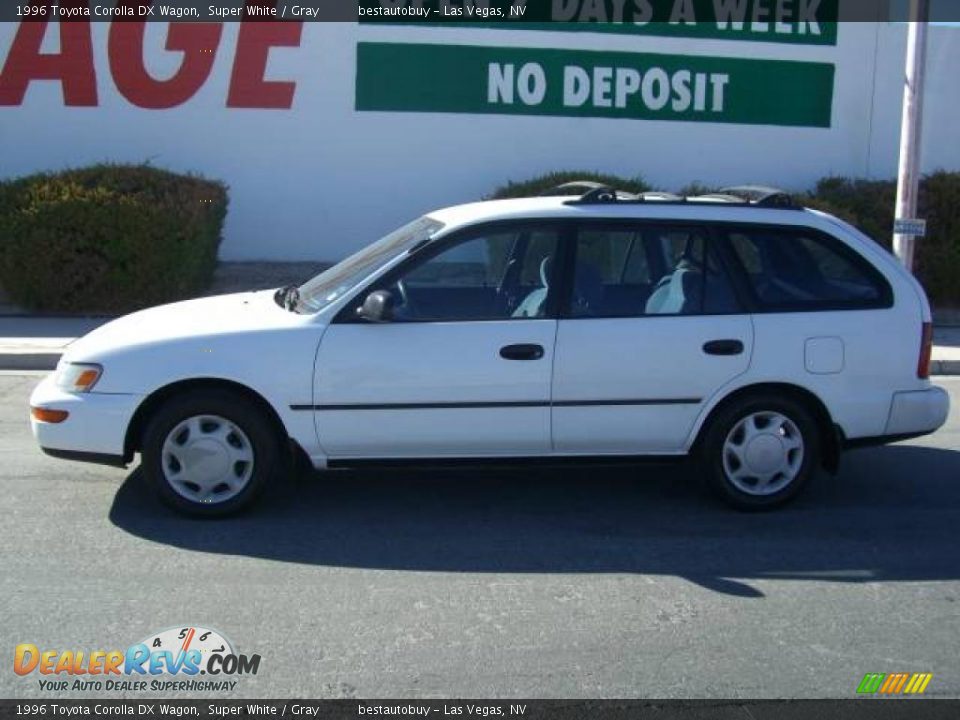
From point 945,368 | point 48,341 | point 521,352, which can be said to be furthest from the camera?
point 48,341

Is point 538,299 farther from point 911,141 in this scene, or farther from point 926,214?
point 926,214

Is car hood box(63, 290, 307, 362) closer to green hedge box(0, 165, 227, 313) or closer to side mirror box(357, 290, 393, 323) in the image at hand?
side mirror box(357, 290, 393, 323)

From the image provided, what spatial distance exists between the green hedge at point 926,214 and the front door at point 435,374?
7.12 meters

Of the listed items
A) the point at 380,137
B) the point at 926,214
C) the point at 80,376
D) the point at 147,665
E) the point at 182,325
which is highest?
the point at 380,137

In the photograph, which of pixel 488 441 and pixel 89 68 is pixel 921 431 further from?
pixel 89 68

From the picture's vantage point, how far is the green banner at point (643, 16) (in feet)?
46.6

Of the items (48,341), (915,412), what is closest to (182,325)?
(915,412)

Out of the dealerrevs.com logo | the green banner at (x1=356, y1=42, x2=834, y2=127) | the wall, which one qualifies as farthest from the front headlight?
the green banner at (x1=356, y1=42, x2=834, y2=127)

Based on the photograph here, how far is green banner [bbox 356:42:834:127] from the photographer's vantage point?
1428 cm

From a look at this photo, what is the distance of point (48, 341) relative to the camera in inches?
429

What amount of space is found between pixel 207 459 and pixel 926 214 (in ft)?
32.8

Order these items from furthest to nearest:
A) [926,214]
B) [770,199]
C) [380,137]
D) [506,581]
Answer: [380,137]
[926,214]
[770,199]
[506,581]

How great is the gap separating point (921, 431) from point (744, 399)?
1041 millimetres

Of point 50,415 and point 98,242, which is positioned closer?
point 50,415
